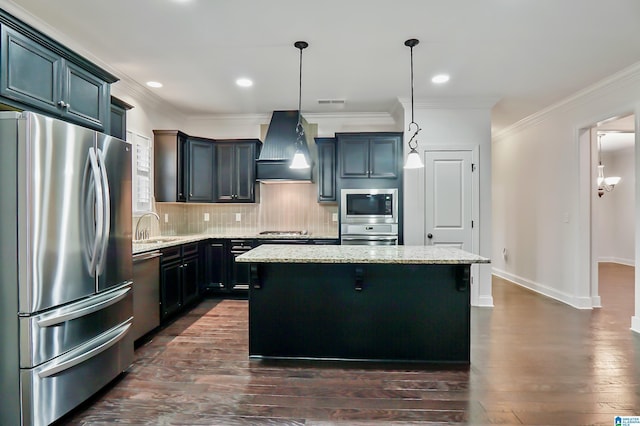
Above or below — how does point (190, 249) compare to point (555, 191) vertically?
below

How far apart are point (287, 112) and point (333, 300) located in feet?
10.4

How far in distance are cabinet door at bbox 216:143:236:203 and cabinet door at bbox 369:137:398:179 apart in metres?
2.05

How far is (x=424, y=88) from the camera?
4086 mm

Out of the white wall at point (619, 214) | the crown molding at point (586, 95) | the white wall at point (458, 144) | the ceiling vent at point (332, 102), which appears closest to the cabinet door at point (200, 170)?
the ceiling vent at point (332, 102)

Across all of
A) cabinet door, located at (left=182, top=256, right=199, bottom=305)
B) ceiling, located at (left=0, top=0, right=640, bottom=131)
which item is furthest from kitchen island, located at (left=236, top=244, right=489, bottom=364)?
ceiling, located at (left=0, top=0, right=640, bottom=131)

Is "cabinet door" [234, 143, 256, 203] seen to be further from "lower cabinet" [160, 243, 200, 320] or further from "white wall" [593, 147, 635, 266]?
"white wall" [593, 147, 635, 266]

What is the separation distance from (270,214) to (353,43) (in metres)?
3.01

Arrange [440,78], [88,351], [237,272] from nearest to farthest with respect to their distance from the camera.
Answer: [88,351]
[440,78]
[237,272]

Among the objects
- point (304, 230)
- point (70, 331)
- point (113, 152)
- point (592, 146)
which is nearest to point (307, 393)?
point (70, 331)

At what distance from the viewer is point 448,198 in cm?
446

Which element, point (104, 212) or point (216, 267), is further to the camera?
point (216, 267)

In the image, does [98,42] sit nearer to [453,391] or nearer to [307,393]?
[307,393]

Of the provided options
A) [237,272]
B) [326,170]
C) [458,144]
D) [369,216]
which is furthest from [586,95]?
[237,272]

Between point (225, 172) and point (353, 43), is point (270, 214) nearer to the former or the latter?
point (225, 172)
